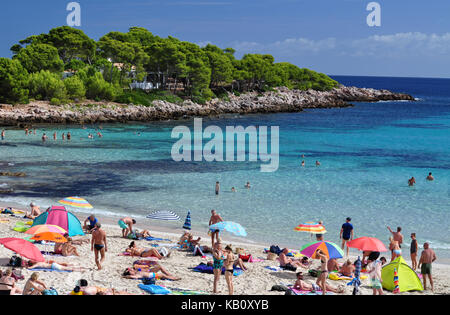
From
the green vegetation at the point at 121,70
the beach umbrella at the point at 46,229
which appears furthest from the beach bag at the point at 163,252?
the green vegetation at the point at 121,70

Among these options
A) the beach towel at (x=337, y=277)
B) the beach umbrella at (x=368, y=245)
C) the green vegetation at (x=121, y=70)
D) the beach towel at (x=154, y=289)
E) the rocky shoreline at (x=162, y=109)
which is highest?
the green vegetation at (x=121, y=70)

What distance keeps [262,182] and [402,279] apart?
17.7 metres

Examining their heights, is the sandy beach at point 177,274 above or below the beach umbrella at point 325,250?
below

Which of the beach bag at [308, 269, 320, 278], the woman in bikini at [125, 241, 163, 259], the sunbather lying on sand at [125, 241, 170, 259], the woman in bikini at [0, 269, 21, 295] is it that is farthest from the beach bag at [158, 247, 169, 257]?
the woman in bikini at [0, 269, 21, 295]

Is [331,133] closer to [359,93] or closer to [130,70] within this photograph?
[130,70]

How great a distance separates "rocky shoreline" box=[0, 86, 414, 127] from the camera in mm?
58938

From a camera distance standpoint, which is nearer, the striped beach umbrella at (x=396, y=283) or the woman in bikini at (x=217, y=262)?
the woman in bikini at (x=217, y=262)

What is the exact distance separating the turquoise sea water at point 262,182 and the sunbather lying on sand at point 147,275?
6925 millimetres

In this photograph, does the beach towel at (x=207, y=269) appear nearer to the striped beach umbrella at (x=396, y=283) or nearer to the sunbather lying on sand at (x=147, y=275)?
the sunbather lying on sand at (x=147, y=275)

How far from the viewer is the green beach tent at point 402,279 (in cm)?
1353

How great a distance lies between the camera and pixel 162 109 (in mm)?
73812

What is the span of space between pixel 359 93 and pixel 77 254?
122m

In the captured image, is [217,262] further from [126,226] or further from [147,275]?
[126,226]

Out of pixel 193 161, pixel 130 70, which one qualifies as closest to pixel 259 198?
pixel 193 161
